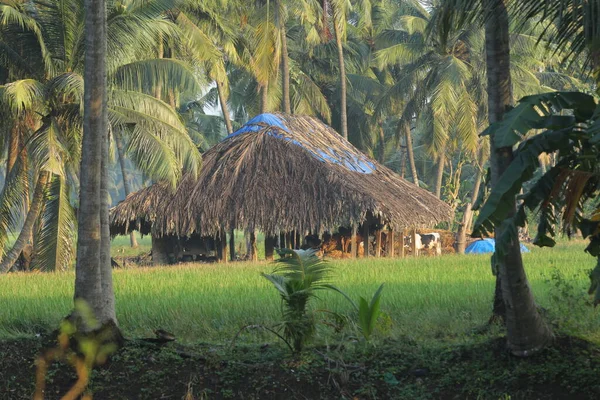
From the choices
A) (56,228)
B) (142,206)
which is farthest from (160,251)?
(56,228)

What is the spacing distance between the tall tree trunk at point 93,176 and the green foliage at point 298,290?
1.35m

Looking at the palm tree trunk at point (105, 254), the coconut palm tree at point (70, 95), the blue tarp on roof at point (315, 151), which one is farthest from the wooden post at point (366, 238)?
the palm tree trunk at point (105, 254)

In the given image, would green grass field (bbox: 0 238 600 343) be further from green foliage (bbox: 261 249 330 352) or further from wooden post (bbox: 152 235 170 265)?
wooden post (bbox: 152 235 170 265)

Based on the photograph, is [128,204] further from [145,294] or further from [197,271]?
[145,294]

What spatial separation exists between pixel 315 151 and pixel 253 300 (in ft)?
30.5

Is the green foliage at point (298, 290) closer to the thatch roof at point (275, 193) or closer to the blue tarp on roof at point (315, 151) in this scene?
the thatch roof at point (275, 193)

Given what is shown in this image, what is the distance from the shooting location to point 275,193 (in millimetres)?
18438

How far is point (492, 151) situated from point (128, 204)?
14.4 m

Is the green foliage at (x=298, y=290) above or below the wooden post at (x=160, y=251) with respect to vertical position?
below

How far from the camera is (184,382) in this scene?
6.49 metres

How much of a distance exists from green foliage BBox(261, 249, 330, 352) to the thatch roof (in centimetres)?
1090

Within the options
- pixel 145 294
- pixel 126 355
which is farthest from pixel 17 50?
pixel 126 355

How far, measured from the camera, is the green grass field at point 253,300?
8.50 metres

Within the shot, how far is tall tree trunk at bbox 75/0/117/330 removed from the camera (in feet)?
22.6
